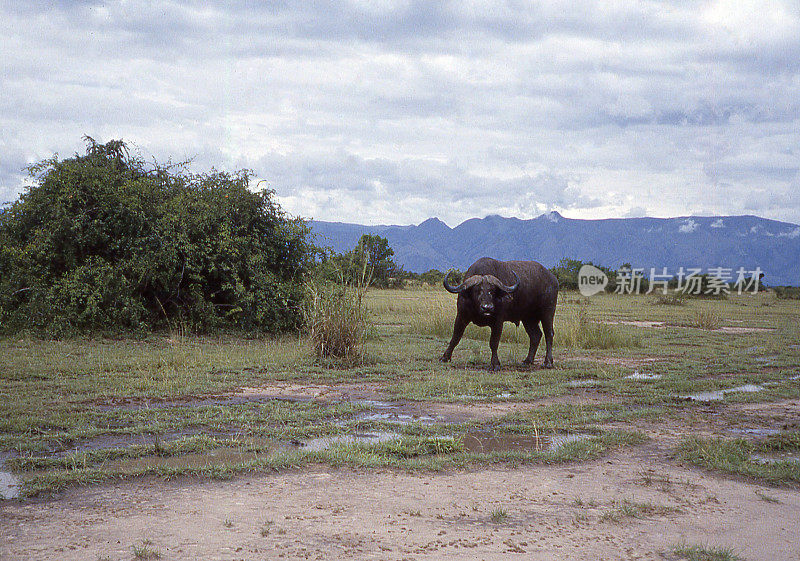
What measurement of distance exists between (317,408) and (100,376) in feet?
12.1

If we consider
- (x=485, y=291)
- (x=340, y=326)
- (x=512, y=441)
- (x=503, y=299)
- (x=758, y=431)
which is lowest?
(x=512, y=441)

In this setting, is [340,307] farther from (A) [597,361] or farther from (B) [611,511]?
(B) [611,511]

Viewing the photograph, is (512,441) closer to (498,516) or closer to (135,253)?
(498,516)

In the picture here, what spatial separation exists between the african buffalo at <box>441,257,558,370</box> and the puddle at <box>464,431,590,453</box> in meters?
4.41

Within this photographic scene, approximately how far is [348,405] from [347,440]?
157 centimetres

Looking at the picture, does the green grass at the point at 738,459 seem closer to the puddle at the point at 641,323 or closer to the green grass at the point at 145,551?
the green grass at the point at 145,551

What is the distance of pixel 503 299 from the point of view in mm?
11938

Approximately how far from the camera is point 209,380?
31.8ft

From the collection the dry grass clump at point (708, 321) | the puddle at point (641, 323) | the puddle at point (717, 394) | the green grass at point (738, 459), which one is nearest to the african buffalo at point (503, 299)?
the puddle at point (717, 394)

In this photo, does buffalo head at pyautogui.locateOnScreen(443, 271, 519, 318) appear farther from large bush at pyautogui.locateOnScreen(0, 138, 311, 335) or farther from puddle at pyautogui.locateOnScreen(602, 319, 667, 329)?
puddle at pyautogui.locateOnScreen(602, 319, 667, 329)

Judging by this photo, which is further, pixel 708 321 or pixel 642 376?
pixel 708 321

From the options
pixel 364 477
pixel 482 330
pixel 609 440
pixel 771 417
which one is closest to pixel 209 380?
pixel 364 477

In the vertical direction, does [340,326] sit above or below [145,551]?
above

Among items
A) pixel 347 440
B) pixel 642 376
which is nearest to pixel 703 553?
pixel 347 440
